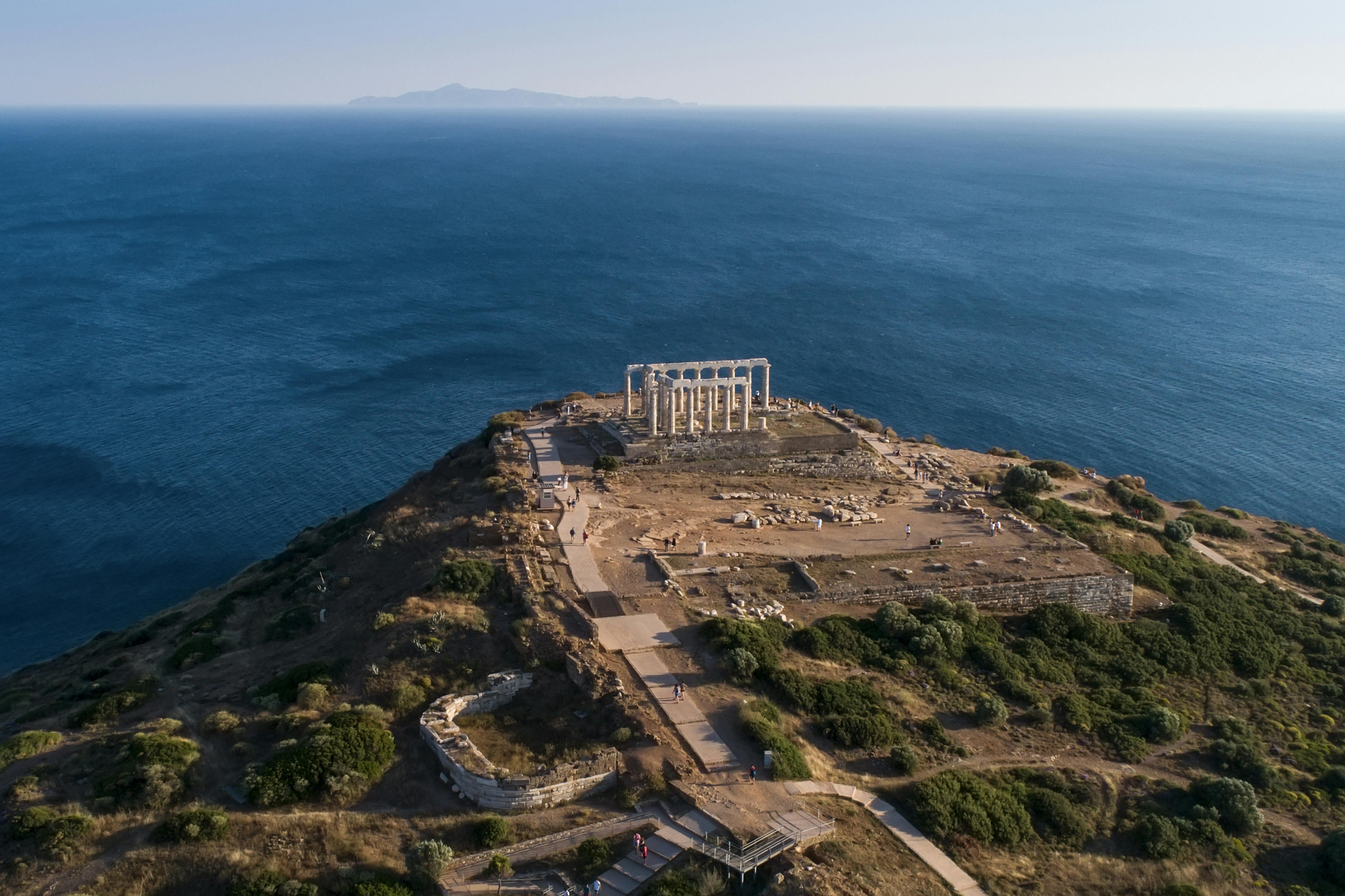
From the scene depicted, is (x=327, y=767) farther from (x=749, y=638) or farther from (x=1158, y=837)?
(x=1158, y=837)

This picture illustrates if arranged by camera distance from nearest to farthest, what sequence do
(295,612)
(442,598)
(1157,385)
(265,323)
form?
(442,598) → (295,612) → (1157,385) → (265,323)

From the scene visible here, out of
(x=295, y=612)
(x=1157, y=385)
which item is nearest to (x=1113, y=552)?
(x=295, y=612)

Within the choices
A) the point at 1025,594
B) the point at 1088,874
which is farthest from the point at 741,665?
the point at 1025,594

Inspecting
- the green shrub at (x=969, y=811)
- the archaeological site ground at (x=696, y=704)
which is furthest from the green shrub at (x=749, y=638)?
the green shrub at (x=969, y=811)

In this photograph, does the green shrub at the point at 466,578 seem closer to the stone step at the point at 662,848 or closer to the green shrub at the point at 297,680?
the green shrub at the point at 297,680

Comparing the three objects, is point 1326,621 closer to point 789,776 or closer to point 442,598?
point 789,776

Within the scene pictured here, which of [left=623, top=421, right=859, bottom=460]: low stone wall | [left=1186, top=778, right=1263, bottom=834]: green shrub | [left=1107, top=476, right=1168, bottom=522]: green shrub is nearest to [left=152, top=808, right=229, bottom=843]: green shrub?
[left=1186, top=778, right=1263, bottom=834]: green shrub

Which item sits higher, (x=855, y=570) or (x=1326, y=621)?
(x=855, y=570)
